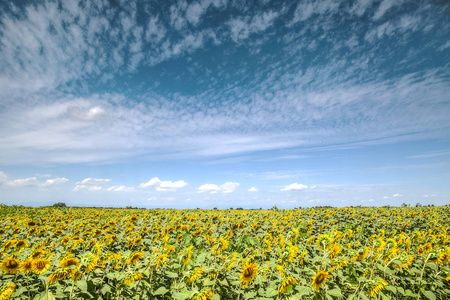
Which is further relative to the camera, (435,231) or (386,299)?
(435,231)

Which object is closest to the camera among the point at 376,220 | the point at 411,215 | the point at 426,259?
the point at 426,259

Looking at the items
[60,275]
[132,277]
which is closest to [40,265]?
[60,275]

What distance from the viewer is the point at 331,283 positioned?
3.94 m

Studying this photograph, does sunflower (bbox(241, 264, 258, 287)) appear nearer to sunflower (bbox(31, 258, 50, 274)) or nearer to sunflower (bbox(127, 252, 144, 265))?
sunflower (bbox(127, 252, 144, 265))

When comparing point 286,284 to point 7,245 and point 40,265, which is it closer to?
point 40,265

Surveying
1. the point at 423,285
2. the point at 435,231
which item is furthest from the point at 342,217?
the point at 423,285

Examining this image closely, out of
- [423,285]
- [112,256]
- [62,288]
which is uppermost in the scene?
[112,256]

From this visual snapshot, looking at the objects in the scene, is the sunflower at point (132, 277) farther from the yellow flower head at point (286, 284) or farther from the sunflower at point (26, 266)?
the yellow flower head at point (286, 284)

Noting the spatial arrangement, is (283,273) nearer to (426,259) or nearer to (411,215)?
(426,259)

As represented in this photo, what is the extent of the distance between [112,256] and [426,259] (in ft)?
18.3

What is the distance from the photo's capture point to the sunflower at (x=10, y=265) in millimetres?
3541

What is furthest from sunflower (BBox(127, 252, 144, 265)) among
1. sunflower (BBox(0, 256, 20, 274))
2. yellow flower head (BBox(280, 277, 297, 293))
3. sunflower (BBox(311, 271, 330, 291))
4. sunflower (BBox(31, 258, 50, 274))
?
sunflower (BBox(311, 271, 330, 291))

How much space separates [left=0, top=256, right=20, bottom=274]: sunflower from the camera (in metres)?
3.54

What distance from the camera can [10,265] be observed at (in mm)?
3590
